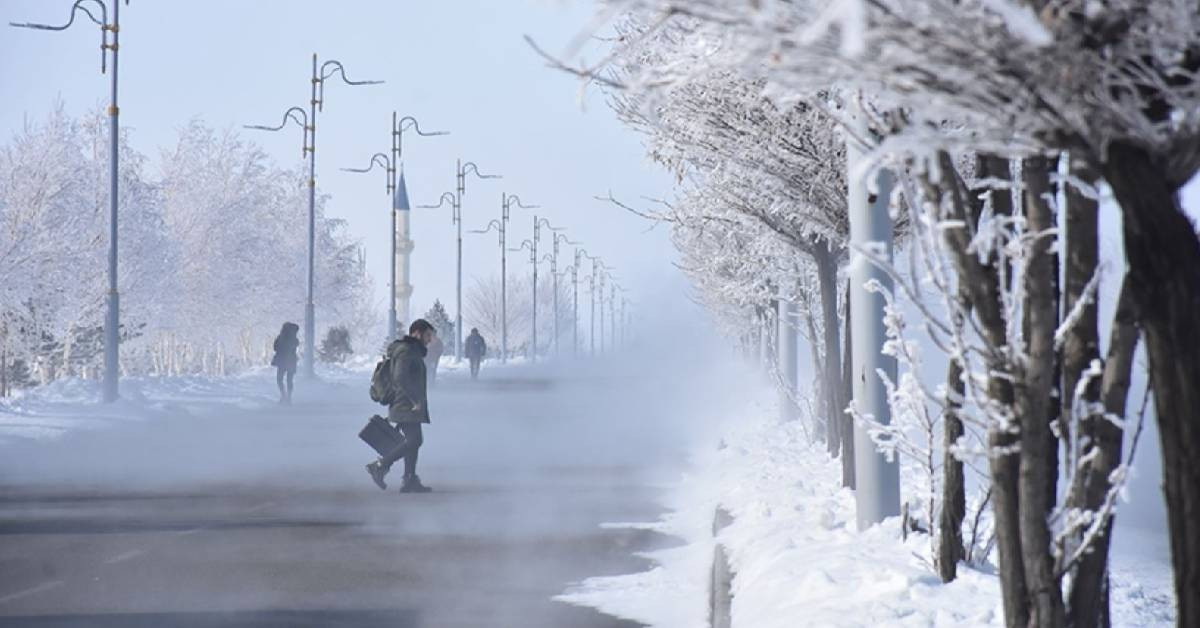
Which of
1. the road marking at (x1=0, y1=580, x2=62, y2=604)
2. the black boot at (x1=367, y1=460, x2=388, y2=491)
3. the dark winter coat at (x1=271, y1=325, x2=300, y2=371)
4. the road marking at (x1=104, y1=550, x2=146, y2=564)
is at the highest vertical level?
the dark winter coat at (x1=271, y1=325, x2=300, y2=371)

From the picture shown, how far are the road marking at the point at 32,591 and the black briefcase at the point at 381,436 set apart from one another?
758 centimetres

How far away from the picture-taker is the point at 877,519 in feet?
38.5

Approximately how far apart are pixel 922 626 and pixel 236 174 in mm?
70714

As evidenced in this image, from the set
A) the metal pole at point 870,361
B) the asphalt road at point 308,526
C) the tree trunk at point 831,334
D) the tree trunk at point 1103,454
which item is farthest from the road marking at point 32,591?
the tree trunk at point 831,334

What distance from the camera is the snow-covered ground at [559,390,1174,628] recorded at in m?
8.36

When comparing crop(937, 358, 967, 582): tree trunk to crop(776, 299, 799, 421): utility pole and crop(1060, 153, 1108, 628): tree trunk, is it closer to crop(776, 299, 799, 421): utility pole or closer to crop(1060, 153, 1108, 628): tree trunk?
crop(1060, 153, 1108, 628): tree trunk

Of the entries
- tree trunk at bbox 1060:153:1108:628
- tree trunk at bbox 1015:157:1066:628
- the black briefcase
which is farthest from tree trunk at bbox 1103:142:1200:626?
the black briefcase

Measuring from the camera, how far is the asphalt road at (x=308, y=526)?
34.0ft

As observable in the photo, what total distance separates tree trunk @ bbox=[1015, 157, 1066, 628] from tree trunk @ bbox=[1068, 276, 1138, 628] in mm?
157

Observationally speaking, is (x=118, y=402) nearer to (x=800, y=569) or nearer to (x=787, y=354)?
(x=787, y=354)

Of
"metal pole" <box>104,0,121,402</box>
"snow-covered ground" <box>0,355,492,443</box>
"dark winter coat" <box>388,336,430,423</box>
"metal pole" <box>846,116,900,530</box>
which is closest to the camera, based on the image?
"metal pole" <box>846,116,900,530</box>

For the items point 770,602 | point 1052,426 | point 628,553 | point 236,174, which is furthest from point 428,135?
point 1052,426

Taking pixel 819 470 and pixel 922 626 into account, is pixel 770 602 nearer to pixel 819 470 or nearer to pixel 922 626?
pixel 922 626

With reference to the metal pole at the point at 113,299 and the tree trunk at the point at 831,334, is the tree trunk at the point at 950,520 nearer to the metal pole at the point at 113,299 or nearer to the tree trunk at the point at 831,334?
the tree trunk at the point at 831,334
